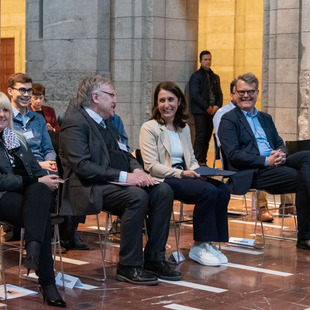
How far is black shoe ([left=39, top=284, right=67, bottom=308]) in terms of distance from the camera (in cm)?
498

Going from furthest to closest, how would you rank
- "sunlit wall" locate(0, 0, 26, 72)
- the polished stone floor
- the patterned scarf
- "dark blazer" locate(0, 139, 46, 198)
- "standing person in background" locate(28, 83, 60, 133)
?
1. "sunlit wall" locate(0, 0, 26, 72)
2. "standing person in background" locate(28, 83, 60, 133)
3. the patterned scarf
4. "dark blazer" locate(0, 139, 46, 198)
5. the polished stone floor

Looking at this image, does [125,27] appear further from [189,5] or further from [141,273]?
[141,273]

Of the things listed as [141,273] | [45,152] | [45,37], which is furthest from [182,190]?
[45,37]

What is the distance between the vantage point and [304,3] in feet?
31.3

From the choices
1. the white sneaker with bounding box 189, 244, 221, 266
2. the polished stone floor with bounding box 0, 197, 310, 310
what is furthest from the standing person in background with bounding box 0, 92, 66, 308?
the white sneaker with bounding box 189, 244, 221, 266

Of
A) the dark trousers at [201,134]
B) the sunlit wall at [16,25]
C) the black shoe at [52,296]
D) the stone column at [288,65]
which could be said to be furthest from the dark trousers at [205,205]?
the sunlit wall at [16,25]

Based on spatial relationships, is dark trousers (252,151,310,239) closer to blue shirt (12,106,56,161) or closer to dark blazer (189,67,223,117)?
blue shirt (12,106,56,161)

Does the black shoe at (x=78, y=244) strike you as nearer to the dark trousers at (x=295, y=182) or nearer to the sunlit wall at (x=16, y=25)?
the dark trousers at (x=295, y=182)

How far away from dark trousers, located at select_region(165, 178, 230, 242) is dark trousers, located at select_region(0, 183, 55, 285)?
1502 millimetres

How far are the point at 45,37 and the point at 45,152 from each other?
17.0 feet

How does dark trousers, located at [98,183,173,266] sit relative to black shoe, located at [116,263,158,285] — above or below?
above

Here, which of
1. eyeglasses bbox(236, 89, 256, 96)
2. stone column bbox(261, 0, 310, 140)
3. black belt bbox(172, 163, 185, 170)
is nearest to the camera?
black belt bbox(172, 163, 185, 170)

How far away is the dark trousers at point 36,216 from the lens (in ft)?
16.4

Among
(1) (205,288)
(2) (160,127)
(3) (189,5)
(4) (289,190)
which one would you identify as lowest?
(1) (205,288)
